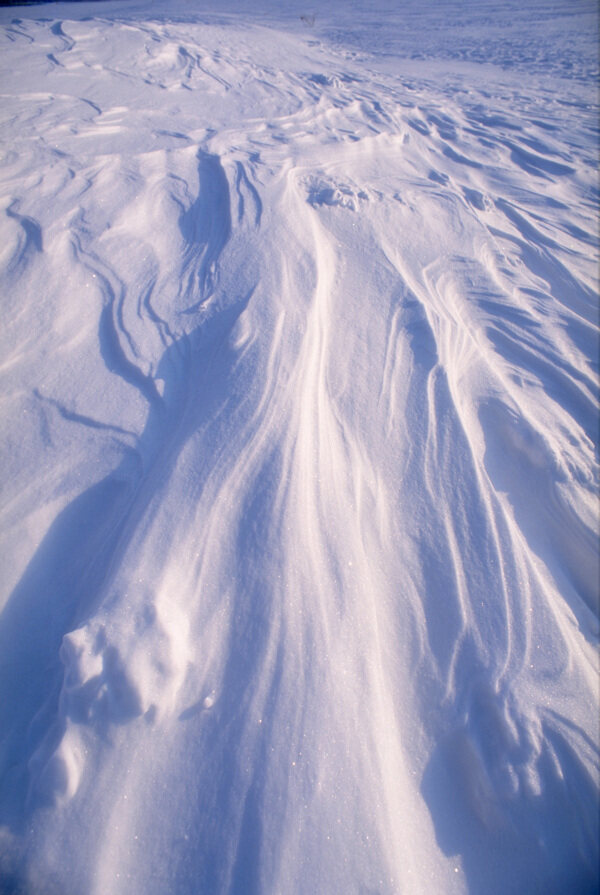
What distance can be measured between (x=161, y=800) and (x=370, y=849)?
1.55ft

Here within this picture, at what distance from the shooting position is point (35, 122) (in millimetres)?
3193

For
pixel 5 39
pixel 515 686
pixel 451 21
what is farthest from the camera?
pixel 451 21

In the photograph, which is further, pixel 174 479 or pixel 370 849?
pixel 174 479

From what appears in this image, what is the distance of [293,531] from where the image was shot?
1.22 meters

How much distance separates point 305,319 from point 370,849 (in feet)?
5.40

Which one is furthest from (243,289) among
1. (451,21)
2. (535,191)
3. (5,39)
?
(451,21)

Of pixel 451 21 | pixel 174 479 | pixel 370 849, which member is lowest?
pixel 370 849

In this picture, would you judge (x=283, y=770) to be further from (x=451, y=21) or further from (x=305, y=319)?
(x=451, y=21)

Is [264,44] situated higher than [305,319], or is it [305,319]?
[264,44]

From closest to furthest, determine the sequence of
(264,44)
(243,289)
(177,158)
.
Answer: (243,289)
(177,158)
(264,44)

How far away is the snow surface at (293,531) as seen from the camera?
0.93 meters

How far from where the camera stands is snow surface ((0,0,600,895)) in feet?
3.05

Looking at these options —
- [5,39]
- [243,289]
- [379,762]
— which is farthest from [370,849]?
[5,39]

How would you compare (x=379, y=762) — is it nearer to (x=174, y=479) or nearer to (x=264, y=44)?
(x=174, y=479)
